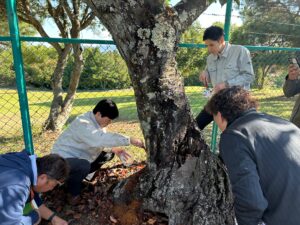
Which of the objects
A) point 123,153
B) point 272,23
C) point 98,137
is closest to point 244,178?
point 98,137

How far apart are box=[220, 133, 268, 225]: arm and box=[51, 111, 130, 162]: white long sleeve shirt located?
4.46 feet

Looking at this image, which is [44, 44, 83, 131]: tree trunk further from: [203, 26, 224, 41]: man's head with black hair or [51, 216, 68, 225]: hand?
[51, 216, 68, 225]: hand

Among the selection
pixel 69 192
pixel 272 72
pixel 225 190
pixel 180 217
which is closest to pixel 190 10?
pixel 225 190

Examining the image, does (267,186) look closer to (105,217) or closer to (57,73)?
(105,217)

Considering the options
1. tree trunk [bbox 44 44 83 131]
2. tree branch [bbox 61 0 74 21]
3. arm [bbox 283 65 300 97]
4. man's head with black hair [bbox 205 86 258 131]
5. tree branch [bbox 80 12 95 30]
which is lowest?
tree trunk [bbox 44 44 83 131]

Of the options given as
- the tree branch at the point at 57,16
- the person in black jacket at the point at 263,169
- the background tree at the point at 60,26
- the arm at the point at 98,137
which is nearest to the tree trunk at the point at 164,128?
the arm at the point at 98,137

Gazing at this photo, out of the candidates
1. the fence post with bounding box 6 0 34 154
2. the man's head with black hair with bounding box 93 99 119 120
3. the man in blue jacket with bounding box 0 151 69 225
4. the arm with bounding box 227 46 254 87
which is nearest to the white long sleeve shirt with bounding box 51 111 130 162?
the man's head with black hair with bounding box 93 99 119 120

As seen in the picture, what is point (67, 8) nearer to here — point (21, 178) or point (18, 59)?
point (18, 59)

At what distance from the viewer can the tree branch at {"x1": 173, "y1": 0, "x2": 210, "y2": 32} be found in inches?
112

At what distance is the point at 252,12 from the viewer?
1569cm

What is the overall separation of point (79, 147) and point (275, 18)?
49.2 feet

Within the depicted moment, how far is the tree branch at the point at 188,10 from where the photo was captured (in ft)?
9.36

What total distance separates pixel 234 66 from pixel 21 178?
2.23m

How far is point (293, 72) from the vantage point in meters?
3.27
